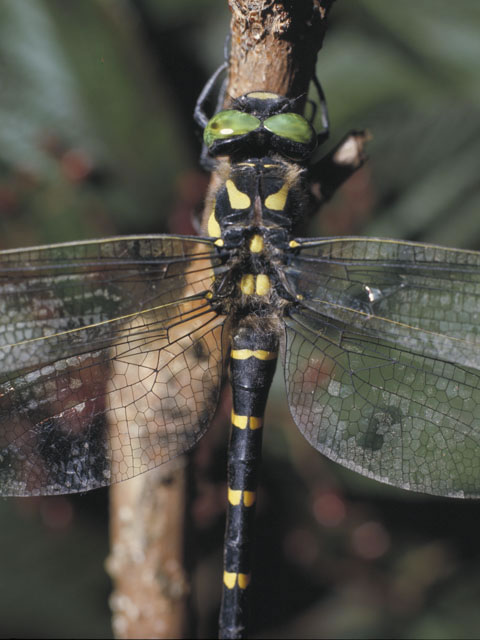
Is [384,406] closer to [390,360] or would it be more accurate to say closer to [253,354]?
[390,360]

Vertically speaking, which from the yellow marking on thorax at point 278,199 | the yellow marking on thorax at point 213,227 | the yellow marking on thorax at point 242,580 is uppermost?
the yellow marking on thorax at point 278,199

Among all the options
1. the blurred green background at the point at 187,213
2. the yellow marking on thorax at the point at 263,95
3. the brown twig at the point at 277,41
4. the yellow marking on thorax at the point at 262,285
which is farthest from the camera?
the blurred green background at the point at 187,213

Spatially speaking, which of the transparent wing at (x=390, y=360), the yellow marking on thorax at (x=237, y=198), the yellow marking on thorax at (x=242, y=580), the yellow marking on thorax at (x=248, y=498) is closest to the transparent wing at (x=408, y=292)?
the transparent wing at (x=390, y=360)

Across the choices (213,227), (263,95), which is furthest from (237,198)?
(263,95)

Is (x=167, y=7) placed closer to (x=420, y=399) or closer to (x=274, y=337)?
(x=274, y=337)

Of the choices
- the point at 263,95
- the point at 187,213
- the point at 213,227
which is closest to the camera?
the point at 263,95

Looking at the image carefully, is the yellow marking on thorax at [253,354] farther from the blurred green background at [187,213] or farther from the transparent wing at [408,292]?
the blurred green background at [187,213]

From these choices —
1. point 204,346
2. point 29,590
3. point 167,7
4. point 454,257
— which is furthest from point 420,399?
point 167,7
